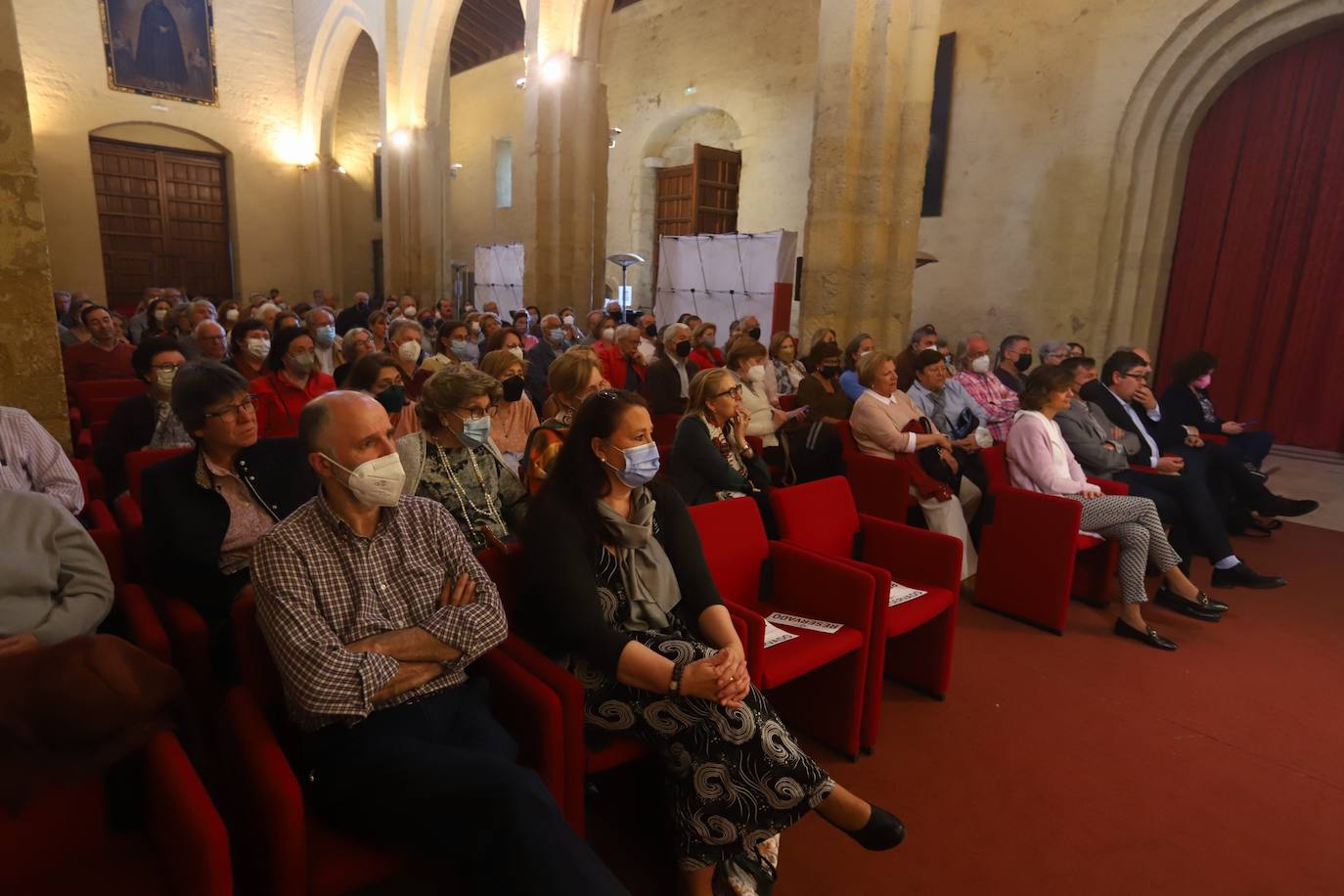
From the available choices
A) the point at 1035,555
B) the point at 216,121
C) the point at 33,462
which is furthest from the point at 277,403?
the point at 216,121

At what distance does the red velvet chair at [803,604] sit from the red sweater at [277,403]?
2.30 metres

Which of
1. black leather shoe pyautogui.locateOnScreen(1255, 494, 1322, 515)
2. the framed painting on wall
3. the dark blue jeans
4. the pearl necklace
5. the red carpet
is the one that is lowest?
the red carpet

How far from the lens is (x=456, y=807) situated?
1610 mm

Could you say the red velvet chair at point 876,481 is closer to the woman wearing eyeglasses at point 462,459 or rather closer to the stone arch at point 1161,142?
the woman wearing eyeglasses at point 462,459

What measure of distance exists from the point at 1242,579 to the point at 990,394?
2035mm

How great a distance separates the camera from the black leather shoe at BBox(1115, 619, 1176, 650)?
12.7 ft

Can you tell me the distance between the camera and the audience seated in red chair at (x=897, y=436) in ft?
14.3

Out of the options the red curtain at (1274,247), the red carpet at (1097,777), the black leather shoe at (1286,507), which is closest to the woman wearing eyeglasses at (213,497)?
the red carpet at (1097,777)

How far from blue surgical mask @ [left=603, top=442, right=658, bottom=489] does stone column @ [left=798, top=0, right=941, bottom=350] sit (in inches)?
220

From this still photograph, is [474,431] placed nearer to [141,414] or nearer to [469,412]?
[469,412]

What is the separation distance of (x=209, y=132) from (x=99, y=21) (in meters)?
2.56

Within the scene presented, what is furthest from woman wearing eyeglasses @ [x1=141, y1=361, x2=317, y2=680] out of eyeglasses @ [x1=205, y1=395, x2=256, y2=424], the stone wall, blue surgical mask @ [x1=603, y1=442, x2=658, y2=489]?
the stone wall

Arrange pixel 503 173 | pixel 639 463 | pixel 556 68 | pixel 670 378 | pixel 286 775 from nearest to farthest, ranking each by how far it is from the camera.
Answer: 1. pixel 286 775
2. pixel 639 463
3. pixel 670 378
4. pixel 556 68
5. pixel 503 173

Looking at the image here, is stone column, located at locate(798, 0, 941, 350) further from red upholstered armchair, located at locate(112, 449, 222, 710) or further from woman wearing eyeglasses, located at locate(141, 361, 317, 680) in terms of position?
red upholstered armchair, located at locate(112, 449, 222, 710)
